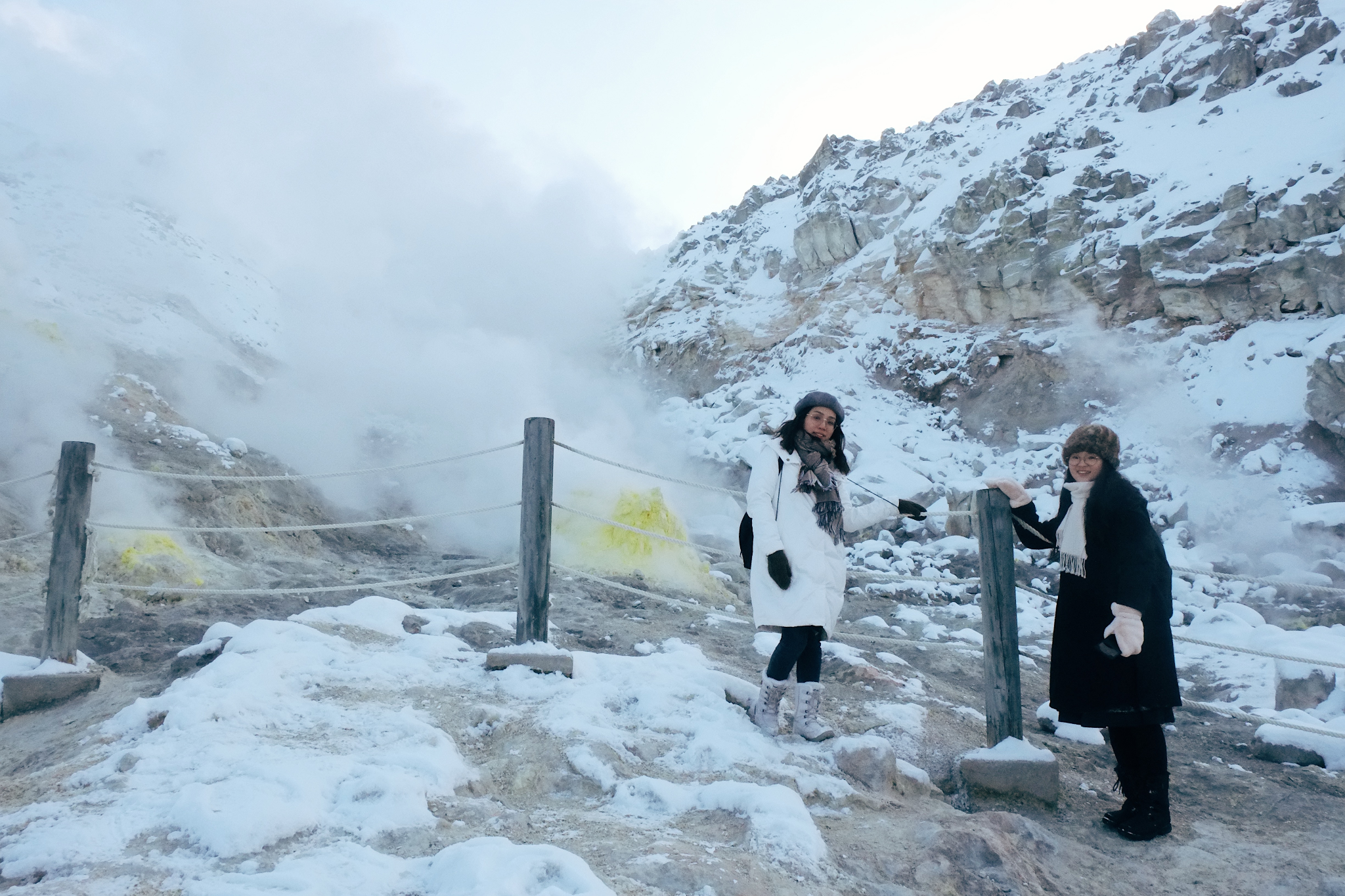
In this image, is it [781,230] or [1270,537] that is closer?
[1270,537]

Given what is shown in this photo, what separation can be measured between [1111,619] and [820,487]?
1.13 meters

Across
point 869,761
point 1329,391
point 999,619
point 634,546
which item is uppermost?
point 1329,391

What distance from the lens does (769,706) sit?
3025 mm

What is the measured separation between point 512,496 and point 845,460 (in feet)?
32.8

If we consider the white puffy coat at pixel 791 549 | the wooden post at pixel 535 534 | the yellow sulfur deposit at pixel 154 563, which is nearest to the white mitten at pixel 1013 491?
the white puffy coat at pixel 791 549

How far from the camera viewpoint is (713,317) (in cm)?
1923

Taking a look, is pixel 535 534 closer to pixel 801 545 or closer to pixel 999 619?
pixel 801 545

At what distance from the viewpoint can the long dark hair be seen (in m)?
3.04

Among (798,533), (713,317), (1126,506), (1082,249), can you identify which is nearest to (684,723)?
(798,533)

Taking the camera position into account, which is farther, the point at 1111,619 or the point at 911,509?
the point at 911,509

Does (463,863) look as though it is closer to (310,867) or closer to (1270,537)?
(310,867)

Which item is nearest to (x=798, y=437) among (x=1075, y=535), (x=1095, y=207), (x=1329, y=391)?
(x=1075, y=535)

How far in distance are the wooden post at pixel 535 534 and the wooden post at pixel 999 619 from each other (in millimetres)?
2016

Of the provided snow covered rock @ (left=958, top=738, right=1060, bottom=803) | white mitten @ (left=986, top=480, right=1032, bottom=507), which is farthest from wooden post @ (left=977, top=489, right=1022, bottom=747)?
snow covered rock @ (left=958, top=738, right=1060, bottom=803)
